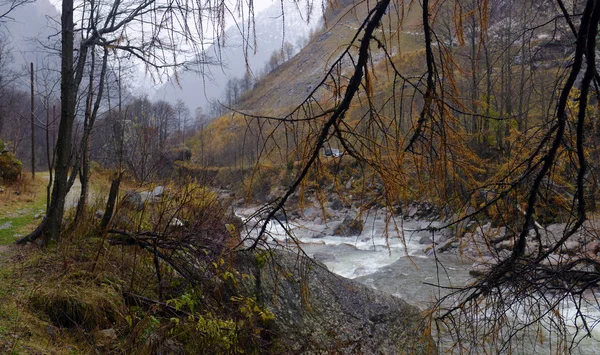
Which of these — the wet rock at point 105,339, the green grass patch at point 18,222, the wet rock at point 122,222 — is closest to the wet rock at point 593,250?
the wet rock at point 105,339

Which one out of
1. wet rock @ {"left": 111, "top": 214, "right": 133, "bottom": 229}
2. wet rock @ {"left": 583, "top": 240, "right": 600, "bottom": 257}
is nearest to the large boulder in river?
wet rock @ {"left": 111, "top": 214, "right": 133, "bottom": 229}

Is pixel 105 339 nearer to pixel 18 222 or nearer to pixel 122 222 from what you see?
pixel 122 222

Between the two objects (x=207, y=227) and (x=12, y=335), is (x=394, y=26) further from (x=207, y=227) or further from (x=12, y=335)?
(x=207, y=227)

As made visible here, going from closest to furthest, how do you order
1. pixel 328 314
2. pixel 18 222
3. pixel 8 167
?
pixel 328 314 → pixel 18 222 → pixel 8 167

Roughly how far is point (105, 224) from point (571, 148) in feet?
16.0

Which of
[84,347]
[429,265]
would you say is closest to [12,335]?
[84,347]

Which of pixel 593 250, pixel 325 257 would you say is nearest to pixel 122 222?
pixel 593 250

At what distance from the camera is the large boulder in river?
4.23 metres

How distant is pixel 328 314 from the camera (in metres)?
4.70

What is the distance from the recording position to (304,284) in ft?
6.08

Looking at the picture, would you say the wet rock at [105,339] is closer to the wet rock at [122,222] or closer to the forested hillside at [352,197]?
the forested hillside at [352,197]

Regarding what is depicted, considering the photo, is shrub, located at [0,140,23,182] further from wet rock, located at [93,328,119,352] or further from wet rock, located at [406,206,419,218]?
wet rock, located at [406,206,419,218]

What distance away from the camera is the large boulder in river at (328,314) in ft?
13.9

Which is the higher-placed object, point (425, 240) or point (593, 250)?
point (593, 250)
